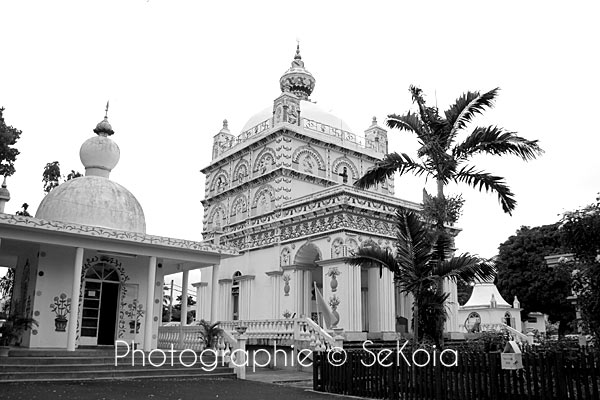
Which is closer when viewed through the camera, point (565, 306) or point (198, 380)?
point (198, 380)

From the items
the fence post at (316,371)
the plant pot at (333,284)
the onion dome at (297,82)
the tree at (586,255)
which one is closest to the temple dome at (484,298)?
the onion dome at (297,82)

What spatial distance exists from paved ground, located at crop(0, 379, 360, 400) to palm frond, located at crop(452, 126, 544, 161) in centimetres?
649

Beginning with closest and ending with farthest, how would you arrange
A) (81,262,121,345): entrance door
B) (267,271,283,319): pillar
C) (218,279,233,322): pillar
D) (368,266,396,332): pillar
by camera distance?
(81,262,121,345): entrance door, (368,266,396,332): pillar, (267,271,283,319): pillar, (218,279,233,322): pillar

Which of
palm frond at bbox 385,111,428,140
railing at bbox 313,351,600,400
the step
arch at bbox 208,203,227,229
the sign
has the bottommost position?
the step

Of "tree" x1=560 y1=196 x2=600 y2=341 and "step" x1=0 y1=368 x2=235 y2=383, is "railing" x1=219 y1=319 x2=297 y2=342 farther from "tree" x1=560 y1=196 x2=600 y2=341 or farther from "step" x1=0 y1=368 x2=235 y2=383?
"tree" x1=560 y1=196 x2=600 y2=341

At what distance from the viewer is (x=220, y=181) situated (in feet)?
105

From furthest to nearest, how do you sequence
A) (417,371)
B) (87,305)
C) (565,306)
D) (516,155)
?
(565,306) < (87,305) < (516,155) < (417,371)

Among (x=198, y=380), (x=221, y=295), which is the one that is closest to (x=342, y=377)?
(x=198, y=380)

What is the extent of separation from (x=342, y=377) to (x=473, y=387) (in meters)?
3.06

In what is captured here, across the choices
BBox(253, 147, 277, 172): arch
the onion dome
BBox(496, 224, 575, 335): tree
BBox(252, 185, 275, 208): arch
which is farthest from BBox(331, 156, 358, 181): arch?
BBox(496, 224, 575, 335): tree

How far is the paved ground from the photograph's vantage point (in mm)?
9922

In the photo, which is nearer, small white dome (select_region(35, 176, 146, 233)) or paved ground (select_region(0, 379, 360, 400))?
paved ground (select_region(0, 379, 360, 400))

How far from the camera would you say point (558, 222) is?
975 cm

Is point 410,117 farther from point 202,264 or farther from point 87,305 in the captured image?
point 87,305
